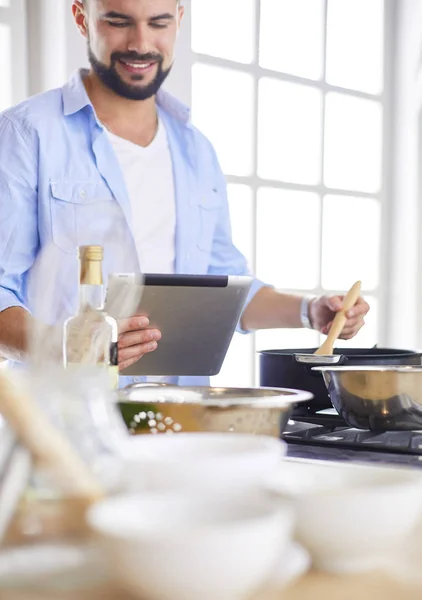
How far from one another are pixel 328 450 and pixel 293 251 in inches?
82.0

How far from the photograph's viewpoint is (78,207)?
1647mm

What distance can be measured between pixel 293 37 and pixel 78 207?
162cm

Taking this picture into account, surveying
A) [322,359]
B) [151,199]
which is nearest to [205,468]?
[322,359]

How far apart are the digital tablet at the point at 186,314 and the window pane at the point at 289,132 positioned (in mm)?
1533

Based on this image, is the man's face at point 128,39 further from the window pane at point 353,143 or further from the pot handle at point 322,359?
the pot handle at point 322,359

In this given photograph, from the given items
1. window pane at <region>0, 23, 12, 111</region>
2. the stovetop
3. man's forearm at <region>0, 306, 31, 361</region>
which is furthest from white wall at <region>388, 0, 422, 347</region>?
the stovetop

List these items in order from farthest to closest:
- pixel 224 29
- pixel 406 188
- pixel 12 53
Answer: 1. pixel 406 188
2. pixel 224 29
3. pixel 12 53

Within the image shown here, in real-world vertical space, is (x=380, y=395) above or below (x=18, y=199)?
below

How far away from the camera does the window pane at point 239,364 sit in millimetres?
2766

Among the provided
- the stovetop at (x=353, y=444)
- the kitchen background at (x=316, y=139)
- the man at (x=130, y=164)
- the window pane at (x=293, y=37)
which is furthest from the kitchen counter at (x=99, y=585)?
the window pane at (x=293, y=37)

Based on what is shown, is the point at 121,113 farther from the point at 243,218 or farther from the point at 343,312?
the point at 343,312

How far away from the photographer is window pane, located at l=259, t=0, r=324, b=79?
2875 millimetres

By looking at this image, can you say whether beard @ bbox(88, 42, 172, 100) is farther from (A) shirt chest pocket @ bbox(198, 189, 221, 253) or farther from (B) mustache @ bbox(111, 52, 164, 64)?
(A) shirt chest pocket @ bbox(198, 189, 221, 253)

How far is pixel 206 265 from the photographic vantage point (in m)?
2.17
